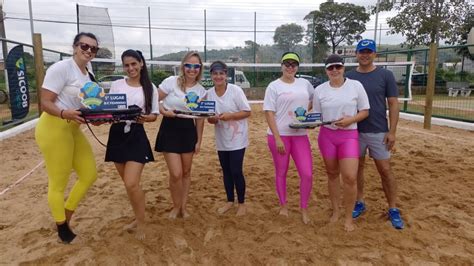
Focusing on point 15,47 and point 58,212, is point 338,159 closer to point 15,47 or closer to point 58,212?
point 58,212

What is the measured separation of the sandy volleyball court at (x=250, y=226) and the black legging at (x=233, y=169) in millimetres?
284

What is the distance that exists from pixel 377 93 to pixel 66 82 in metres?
2.65

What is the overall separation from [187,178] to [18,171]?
320 cm

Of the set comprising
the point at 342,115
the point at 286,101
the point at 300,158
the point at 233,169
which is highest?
the point at 286,101

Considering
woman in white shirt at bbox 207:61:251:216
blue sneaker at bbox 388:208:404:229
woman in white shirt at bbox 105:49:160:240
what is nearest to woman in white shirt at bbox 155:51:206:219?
woman in white shirt at bbox 207:61:251:216

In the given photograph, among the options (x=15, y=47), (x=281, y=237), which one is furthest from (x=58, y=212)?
(x=15, y=47)

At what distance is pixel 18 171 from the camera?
5168 mm

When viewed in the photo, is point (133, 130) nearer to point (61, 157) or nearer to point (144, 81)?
point (144, 81)

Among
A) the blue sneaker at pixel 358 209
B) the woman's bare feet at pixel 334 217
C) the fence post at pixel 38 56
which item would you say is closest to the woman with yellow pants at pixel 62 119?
the woman's bare feet at pixel 334 217

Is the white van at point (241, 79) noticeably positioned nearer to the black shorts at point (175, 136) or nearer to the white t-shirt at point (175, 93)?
the white t-shirt at point (175, 93)

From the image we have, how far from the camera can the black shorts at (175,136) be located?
3240 millimetres

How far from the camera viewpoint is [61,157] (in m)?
2.76

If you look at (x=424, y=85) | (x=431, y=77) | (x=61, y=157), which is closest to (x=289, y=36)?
(x=424, y=85)

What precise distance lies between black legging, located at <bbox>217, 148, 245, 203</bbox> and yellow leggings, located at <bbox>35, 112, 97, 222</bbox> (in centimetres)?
127
